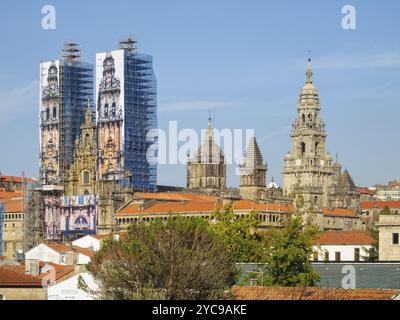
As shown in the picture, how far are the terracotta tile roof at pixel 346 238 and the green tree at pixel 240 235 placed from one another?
43.2ft

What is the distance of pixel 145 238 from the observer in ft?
154

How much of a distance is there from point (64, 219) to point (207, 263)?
93.3m

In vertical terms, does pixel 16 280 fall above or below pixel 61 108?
→ below

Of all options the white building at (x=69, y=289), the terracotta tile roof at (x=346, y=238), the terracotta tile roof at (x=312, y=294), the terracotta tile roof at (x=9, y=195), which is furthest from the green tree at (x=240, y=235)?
the terracotta tile roof at (x=9, y=195)

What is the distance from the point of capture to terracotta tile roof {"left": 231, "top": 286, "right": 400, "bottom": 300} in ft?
130

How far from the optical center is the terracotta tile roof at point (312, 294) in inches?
1559

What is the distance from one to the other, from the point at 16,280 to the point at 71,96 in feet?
300

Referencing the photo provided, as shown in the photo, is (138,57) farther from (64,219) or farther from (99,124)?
(64,219)

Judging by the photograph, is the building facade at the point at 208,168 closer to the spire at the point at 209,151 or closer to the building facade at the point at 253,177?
the spire at the point at 209,151

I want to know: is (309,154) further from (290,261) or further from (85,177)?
(290,261)

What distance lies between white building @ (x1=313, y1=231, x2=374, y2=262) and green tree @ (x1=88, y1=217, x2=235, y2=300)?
52609 mm

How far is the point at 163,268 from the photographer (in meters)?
41.1

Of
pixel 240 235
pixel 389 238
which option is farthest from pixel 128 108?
pixel 389 238
